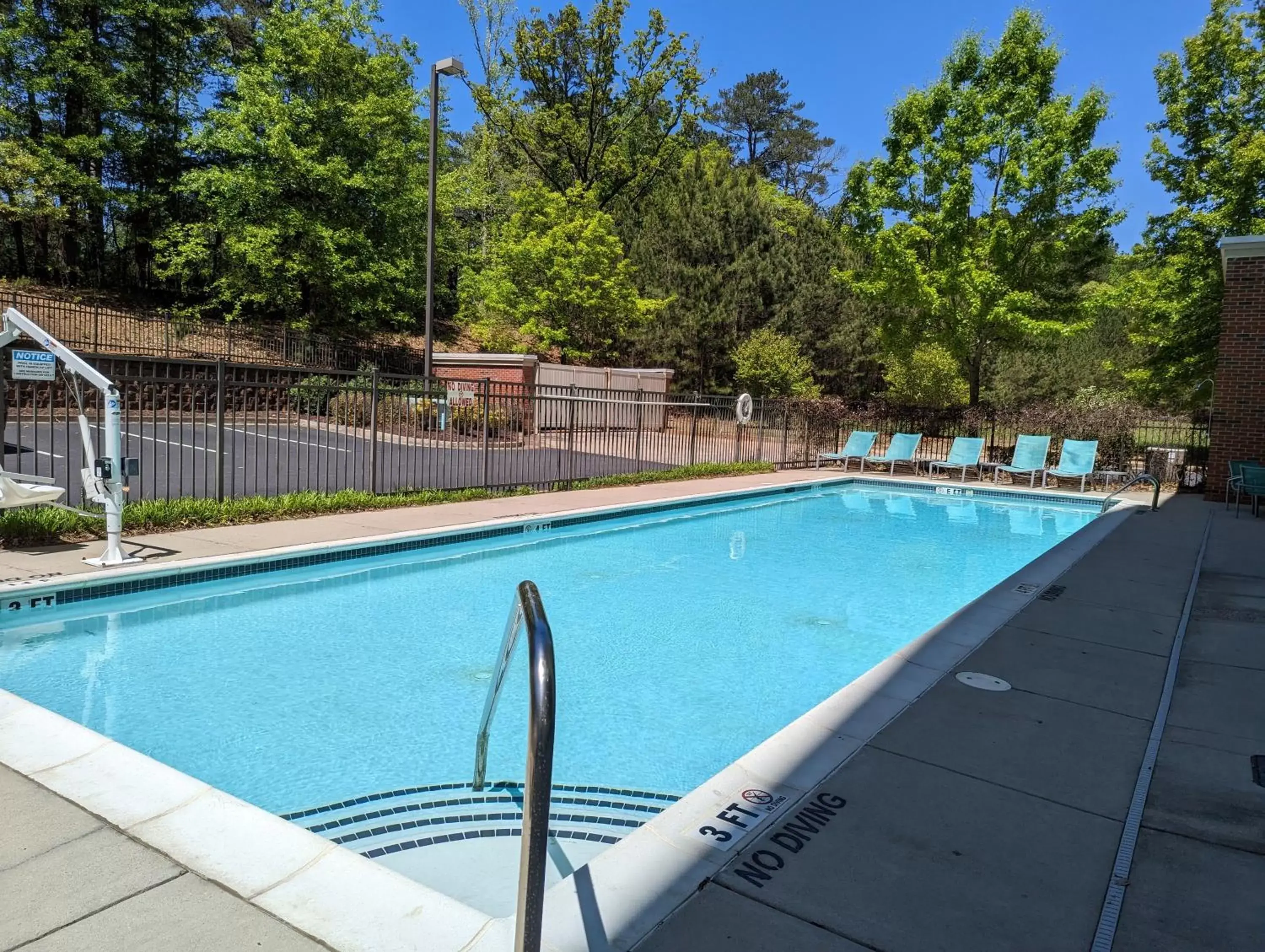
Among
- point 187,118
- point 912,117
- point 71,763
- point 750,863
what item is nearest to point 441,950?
point 750,863

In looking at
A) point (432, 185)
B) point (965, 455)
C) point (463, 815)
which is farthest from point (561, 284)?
point (463, 815)

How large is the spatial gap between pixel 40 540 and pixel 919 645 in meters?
7.22

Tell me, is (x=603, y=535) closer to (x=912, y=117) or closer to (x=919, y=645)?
(x=919, y=645)

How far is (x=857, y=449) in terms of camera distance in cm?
1775

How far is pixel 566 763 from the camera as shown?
396 cm

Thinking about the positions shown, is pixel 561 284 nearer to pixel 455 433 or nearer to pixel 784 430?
pixel 784 430

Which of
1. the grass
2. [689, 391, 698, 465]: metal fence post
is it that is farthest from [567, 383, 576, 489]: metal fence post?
[689, 391, 698, 465]: metal fence post

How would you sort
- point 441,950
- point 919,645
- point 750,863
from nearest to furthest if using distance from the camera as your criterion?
point 441,950 < point 750,863 < point 919,645

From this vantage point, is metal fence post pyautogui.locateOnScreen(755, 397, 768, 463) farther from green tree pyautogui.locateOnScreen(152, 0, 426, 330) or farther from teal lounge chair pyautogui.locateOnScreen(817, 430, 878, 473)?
green tree pyautogui.locateOnScreen(152, 0, 426, 330)

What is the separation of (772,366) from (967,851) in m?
21.9

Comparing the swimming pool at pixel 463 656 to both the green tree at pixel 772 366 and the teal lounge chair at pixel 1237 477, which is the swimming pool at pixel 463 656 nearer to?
the teal lounge chair at pixel 1237 477

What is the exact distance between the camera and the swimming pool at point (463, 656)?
12.9ft

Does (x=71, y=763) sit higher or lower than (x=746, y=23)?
lower

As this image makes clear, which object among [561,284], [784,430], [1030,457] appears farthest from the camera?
[561,284]
